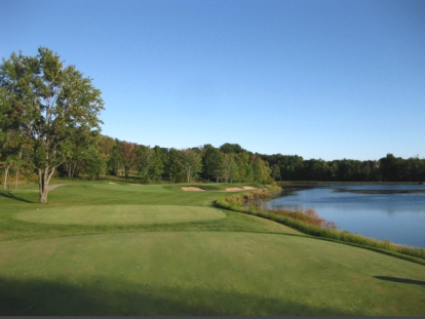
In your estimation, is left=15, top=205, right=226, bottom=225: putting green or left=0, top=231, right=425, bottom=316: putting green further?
left=15, top=205, right=226, bottom=225: putting green

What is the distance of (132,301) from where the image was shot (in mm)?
4613

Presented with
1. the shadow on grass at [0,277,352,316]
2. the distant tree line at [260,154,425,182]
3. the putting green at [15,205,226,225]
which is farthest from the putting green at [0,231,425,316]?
the distant tree line at [260,154,425,182]

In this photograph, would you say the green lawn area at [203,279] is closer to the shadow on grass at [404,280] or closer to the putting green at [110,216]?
the shadow on grass at [404,280]

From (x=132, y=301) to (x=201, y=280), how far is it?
4.27 feet

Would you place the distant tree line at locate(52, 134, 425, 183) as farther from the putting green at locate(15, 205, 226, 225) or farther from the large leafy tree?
the putting green at locate(15, 205, 226, 225)

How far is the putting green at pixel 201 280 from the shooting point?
4.55 metres

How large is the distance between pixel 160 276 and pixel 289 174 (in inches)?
5302

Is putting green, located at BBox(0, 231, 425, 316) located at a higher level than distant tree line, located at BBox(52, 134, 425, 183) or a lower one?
lower

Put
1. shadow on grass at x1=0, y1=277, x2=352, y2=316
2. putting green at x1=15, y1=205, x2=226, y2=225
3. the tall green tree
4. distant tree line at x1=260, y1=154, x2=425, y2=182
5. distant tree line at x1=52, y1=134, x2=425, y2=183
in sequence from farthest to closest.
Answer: distant tree line at x1=260, y1=154, x2=425, y2=182 → the tall green tree → distant tree line at x1=52, y1=134, x2=425, y2=183 → putting green at x1=15, y1=205, x2=226, y2=225 → shadow on grass at x1=0, y1=277, x2=352, y2=316

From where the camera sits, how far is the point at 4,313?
4316 millimetres

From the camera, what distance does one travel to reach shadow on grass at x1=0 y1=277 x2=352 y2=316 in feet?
14.4

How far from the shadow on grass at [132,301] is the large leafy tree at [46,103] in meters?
17.6

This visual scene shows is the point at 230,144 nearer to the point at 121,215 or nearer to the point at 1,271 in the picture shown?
the point at 121,215

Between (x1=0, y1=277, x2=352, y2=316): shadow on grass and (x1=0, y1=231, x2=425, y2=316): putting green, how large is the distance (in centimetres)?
1
